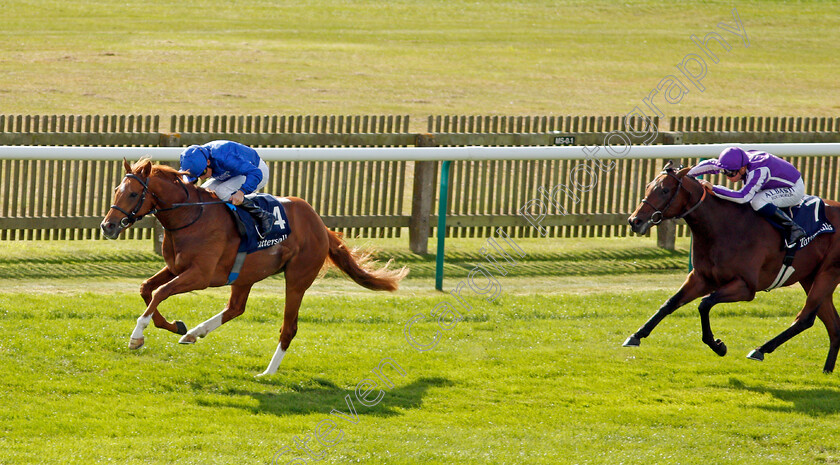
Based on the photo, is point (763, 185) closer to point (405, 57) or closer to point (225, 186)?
point (225, 186)

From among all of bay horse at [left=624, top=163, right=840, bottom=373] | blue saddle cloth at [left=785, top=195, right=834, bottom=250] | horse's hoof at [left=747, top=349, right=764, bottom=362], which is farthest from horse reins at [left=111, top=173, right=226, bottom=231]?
blue saddle cloth at [left=785, top=195, right=834, bottom=250]

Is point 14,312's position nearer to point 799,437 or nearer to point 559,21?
point 799,437

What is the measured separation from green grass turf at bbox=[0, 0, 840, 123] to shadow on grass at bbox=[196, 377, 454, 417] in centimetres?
1022

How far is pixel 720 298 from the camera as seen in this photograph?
7086mm

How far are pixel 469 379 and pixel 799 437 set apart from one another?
203 cm

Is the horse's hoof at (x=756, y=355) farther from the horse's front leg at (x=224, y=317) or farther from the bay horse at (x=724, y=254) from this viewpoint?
the horse's front leg at (x=224, y=317)

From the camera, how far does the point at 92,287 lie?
8922mm

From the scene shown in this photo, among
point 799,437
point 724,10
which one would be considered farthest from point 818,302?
point 724,10

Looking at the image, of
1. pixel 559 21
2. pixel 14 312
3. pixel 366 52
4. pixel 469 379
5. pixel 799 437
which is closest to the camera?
pixel 799 437

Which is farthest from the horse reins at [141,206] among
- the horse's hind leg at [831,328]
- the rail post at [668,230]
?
the rail post at [668,230]

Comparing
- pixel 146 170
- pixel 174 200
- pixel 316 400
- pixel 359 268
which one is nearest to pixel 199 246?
pixel 174 200

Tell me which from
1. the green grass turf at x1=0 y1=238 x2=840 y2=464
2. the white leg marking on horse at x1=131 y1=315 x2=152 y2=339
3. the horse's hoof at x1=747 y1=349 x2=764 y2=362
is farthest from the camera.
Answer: the horse's hoof at x1=747 y1=349 x2=764 y2=362

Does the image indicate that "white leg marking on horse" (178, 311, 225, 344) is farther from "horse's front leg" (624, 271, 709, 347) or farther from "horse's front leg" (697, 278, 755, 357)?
"horse's front leg" (697, 278, 755, 357)

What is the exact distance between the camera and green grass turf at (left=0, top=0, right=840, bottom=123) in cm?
1772
